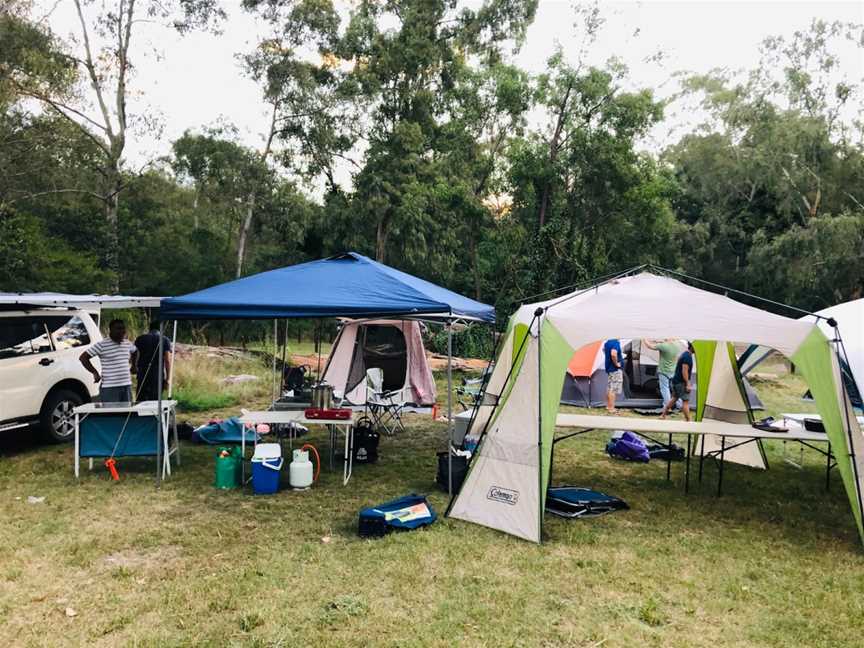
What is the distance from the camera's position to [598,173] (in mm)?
19984

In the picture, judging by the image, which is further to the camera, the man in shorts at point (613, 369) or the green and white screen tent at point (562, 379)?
the man in shorts at point (613, 369)

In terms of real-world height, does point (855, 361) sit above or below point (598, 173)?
below

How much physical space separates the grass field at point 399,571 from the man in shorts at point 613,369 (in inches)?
150

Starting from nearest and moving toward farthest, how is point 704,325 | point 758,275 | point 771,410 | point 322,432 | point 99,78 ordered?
point 704,325, point 322,432, point 771,410, point 99,78, point 758,275

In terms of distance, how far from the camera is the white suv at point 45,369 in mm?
6152

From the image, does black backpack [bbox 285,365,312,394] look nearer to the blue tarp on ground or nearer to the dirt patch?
the blue tarp on ground

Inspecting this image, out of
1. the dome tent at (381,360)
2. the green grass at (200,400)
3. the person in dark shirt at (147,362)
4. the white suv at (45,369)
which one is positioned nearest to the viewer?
the white suv at (45,369)

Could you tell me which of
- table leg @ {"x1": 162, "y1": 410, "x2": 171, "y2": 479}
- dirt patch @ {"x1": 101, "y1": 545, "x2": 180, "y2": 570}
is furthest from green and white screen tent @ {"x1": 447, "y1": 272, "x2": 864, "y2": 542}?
table leg @ {"x1": 162, "y1": 410, "x2": 171, "y2": 479}

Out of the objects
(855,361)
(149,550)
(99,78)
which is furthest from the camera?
(99,78)

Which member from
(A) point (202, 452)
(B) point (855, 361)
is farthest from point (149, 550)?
(B) point (855, 361)

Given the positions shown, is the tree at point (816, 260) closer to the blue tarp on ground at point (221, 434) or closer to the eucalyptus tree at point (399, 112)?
the eucalyptus tree at point (399, 112)

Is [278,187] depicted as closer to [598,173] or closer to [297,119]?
[297,119]

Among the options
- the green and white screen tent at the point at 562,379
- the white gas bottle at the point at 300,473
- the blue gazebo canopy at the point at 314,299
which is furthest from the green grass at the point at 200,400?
the green and white screen tent at the point at 562,379

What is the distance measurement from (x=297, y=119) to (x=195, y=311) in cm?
1676
